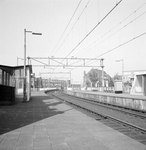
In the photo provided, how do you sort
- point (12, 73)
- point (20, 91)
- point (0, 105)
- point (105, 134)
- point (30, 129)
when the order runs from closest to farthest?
point (105, 134)
point (30, 129)
point (0, 105)
point (12, 73)
point (20, 91)

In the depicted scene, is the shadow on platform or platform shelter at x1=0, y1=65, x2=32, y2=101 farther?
platform shelter at x1=0, y1=65, x2=32, y2=101

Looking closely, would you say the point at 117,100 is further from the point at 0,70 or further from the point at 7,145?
the point at 7,145

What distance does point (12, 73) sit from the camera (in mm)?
19922

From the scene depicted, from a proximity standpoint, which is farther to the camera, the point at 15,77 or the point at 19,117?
the point at 15,77

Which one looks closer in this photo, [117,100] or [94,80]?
[117,100]

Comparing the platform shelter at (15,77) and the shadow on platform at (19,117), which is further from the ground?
the platform shelter at (15,77)

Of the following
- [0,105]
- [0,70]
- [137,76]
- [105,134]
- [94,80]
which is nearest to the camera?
[105,134]

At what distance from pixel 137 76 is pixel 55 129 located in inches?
848

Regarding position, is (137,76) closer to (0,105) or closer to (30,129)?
(0,105)

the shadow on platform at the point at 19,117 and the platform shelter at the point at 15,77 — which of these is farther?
the platform shelter at the point at 15,77

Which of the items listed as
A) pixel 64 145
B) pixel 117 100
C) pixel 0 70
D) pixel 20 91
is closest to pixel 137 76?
pixel 117 100

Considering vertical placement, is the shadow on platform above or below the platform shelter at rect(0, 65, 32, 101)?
below

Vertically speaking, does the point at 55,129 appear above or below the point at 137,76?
below

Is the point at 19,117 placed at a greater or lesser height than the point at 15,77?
lesser
